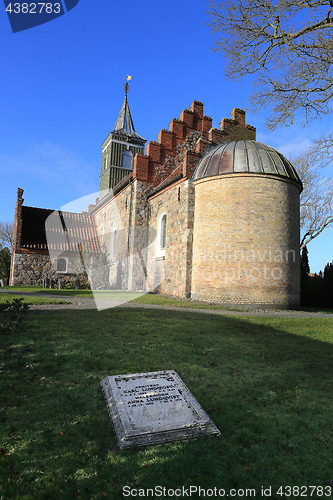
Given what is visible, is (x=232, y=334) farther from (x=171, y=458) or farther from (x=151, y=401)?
(x=171, y=458)

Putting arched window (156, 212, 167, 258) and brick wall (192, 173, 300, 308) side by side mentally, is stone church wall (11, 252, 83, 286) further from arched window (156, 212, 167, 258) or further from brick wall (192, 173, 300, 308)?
brick wall (192, 173, 300, 308)

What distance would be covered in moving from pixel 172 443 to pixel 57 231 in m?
25.2

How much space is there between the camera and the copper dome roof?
12938 millimetres

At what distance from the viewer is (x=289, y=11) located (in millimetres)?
8438

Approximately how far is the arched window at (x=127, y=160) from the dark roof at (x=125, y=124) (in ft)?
7.52

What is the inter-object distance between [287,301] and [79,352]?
34.5 ft

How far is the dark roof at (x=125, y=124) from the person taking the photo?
121ft

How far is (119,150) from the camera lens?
3591 centimetres

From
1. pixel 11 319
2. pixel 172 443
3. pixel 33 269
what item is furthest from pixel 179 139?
pixel 172 443

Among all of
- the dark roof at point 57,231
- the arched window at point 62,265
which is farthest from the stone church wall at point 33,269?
the dark roof at point 57,231

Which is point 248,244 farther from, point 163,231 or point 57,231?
point 57,231

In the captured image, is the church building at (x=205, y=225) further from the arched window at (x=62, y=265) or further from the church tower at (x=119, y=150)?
the church tower at (x=119, y=150)

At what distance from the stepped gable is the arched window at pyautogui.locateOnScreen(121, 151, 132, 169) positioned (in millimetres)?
18170

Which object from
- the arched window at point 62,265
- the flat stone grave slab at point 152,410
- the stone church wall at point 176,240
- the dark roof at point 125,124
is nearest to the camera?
the flat stone grave slab at point 152,410
